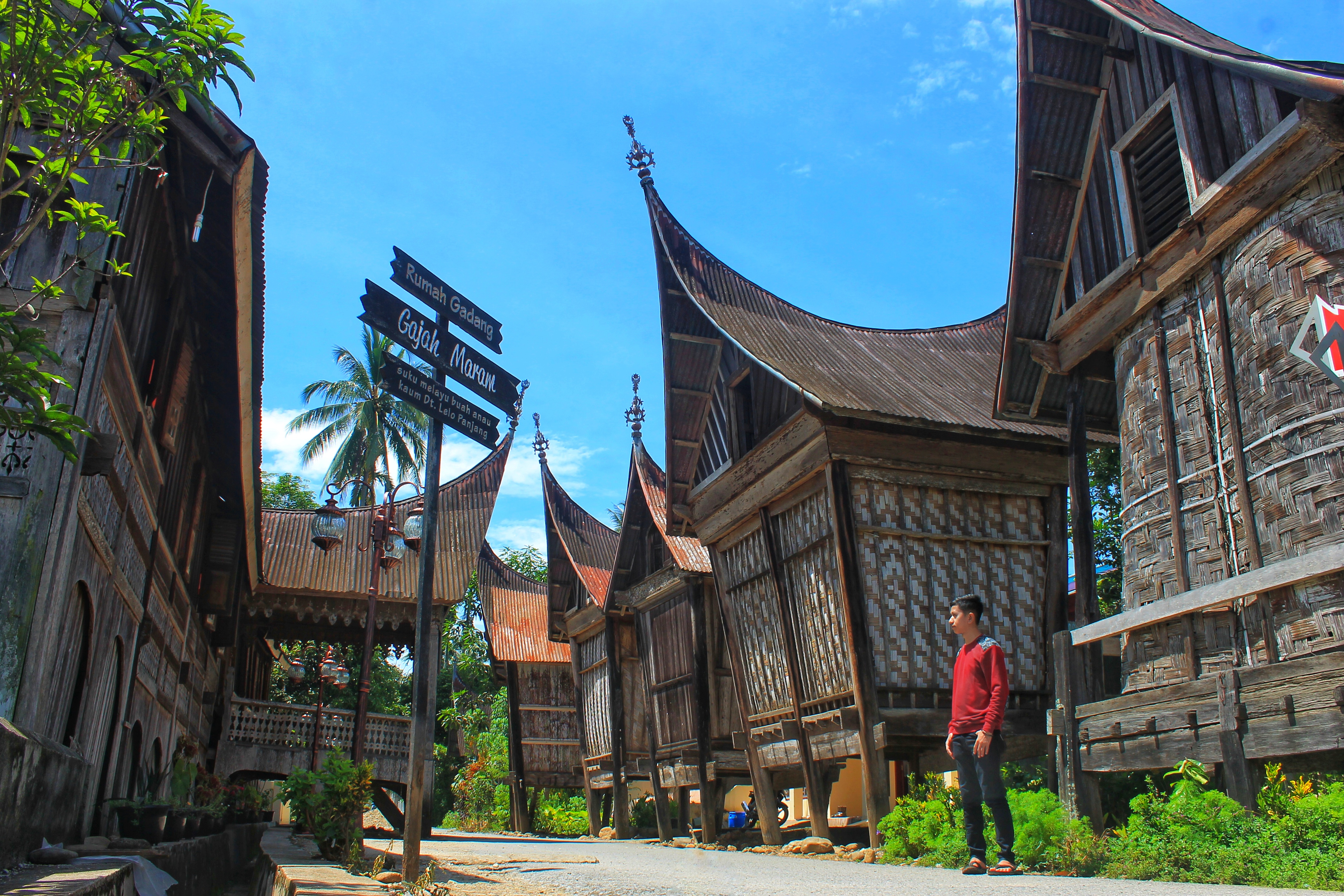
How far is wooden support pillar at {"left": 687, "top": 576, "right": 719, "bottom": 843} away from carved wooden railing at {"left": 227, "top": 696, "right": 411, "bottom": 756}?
6192mm

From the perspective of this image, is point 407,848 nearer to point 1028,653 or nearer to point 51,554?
point 51,554

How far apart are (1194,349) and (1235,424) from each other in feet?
2.58

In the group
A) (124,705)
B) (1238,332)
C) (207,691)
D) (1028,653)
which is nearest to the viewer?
(1238,332)

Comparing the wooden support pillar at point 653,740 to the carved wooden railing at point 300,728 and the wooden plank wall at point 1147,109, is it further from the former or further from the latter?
the wooden plank wall at point 1147,109

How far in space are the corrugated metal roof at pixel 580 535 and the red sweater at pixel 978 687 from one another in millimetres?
14631

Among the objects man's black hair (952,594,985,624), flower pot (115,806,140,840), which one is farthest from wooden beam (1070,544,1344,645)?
flower pot (115,806,140,840)

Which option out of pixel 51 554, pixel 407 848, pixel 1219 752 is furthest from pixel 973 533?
pixel 51 554

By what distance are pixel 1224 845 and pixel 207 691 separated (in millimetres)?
16941

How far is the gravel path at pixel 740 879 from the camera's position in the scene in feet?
14.3

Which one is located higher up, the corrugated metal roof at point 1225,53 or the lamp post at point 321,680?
the corrugated metal roof at point 1225,53

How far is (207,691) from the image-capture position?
17.6 meters

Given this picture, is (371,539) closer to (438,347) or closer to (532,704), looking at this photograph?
(438,347)

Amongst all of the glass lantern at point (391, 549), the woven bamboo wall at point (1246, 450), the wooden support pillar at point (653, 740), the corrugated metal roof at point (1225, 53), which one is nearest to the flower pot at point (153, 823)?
the glass lantern at point (391, 549)

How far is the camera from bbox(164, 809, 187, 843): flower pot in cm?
747
